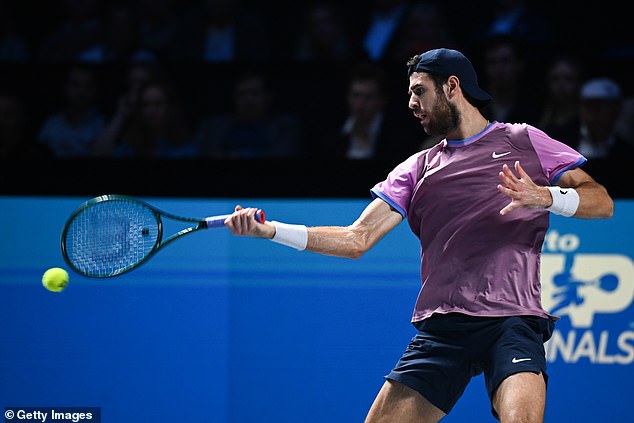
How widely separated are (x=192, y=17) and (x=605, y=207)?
4.42 m

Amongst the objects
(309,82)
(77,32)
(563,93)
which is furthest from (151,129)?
(563,93)

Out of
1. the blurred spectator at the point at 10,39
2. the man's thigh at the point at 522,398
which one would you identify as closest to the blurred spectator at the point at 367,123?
the man's thigh at the point at 522,398

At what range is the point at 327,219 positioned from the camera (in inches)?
217

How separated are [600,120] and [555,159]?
6.72 ft

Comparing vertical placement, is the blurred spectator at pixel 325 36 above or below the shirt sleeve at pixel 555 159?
above

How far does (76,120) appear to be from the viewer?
22.0 feet

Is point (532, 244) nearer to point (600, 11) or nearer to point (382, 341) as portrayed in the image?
point (382, 341)

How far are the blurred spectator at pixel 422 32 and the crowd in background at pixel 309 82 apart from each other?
0.01m

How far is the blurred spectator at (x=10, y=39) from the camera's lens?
7.88 metres

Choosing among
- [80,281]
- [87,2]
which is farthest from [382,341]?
[87,2]

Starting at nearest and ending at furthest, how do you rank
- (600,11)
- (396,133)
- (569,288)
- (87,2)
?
(569,288) → (396,133) → (600,11) → (87,2)

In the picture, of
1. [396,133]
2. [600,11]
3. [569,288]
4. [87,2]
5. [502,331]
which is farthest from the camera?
[87,2]

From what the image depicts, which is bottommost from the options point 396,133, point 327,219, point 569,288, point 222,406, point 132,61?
point 222,406

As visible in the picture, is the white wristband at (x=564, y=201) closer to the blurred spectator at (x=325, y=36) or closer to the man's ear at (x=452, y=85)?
the man's ear at (x=452, y=85)
